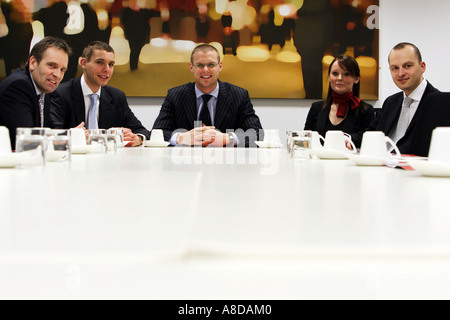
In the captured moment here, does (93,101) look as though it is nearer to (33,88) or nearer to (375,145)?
(33,88)

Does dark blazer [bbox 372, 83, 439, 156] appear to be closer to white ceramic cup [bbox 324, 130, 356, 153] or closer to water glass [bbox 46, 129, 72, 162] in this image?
white ceramic cup [bbox 324, 130, 356, 153]

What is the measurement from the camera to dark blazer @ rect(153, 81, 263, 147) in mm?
3283

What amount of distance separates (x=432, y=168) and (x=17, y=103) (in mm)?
2308

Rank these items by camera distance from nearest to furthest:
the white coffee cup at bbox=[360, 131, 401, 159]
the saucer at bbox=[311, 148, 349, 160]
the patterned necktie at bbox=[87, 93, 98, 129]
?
1. the white coffee cup at bbox=[360, 131, 401, 159]
2. the saucer at bbox=[311, 148, 349, 160]
3. the patterned necktie at bbox=[87, 93, 98, 129]

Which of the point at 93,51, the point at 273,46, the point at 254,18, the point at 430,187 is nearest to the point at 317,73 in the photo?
the point at 273,46

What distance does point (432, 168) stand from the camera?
3.04 ft

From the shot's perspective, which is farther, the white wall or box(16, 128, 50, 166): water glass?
the white wall

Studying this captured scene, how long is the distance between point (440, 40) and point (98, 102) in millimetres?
3328

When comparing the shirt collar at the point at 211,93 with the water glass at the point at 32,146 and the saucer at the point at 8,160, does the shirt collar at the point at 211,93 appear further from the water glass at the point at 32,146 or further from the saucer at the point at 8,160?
the saucer at the point at 8,160

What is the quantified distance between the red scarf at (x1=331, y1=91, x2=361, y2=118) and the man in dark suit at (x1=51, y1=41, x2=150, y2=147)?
155 centimetres

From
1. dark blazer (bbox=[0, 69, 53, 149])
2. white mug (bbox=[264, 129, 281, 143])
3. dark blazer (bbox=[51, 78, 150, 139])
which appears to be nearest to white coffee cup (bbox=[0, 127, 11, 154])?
dark blazer (bbox=[0, 69, 53, 149])

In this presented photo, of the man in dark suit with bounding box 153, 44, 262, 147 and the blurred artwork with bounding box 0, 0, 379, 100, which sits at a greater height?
the blurred artwork with bounding box 0, 0, 379, 100

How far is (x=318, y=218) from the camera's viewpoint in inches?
17.3

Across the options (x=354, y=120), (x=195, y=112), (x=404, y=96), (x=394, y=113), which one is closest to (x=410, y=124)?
(x=394, y=113)
